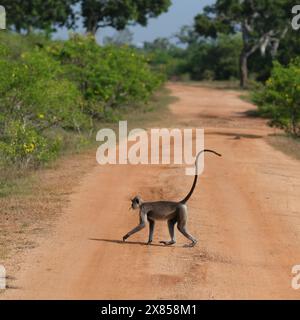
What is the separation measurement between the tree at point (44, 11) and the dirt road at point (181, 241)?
3257 cm

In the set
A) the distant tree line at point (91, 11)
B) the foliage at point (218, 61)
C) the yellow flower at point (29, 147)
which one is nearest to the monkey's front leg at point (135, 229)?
the yellow flower at point (29, 147)

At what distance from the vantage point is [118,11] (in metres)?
47.5

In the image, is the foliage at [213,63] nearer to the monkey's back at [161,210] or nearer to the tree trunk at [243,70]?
the tree trunk at [243,70]

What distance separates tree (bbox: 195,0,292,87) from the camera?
155ft

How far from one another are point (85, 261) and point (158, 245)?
1.07m

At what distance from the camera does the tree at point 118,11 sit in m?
47.2

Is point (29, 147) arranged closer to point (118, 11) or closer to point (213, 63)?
point (118, 11)

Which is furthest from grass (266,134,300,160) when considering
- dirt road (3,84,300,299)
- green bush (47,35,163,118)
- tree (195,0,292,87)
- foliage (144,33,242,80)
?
foliage (144,33,242,80)

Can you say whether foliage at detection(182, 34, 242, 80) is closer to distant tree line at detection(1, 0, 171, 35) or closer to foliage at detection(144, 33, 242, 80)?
foliage at detection(144, 33, 242, 80)

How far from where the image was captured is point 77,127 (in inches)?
758

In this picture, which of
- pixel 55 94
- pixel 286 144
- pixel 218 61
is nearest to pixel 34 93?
pixel 55 94

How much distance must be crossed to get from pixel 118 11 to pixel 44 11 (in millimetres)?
4270

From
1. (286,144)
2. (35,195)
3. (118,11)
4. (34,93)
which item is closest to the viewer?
(35,195)

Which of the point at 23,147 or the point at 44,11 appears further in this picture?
the point at 44,11
